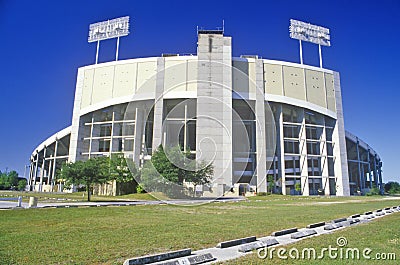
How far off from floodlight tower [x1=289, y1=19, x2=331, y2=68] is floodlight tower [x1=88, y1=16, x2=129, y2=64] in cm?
4220

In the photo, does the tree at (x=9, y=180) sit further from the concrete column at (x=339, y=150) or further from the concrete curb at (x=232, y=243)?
the concrete curb at (x=232, y=243)

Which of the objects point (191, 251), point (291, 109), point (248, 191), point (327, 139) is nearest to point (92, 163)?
point (191, 251)

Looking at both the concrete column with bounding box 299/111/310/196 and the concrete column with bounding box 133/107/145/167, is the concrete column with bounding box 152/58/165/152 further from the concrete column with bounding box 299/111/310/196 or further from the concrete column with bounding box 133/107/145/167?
the concrete column with bounding box 299/111/310/196

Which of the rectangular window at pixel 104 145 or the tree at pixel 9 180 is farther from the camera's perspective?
the tree at pixel 9 180

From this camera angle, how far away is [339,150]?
240 ft

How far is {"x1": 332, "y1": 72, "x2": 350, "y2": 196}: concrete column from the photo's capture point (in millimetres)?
70500

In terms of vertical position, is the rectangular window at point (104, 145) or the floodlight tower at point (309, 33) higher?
the floodlight tower at point (309, 33)

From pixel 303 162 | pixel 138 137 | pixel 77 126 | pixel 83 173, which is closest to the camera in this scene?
pixel 83 173

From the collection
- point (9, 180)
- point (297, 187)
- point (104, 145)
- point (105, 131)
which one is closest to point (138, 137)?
point (105, 131)

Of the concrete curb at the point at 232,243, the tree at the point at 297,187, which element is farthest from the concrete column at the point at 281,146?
the concrete curb at the point at 232,243

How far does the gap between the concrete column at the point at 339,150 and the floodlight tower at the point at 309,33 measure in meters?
9.14

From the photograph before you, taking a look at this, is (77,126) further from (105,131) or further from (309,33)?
(309,33)

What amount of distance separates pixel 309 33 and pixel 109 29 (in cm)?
5143

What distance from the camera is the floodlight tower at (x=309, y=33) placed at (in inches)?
2943
